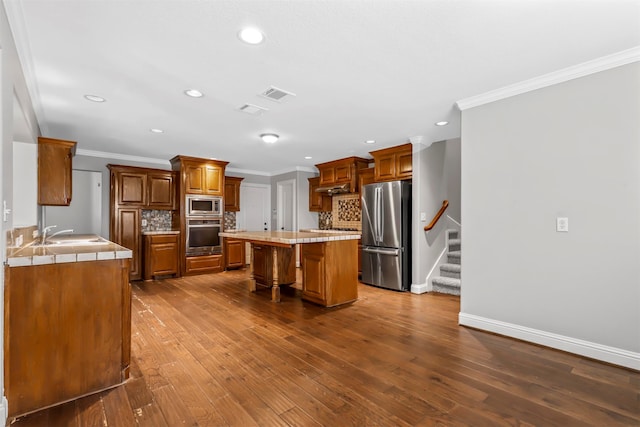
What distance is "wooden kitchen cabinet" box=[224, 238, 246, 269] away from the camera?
6.41 m

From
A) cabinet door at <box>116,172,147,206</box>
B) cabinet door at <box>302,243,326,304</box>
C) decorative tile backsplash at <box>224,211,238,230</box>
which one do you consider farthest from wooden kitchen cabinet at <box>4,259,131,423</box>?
decorative tile backsplash at <box>224,211,238,230</box>

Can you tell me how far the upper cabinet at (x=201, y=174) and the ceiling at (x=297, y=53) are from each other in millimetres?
1927

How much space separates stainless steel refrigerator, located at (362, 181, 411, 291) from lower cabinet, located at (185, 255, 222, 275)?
3005mm

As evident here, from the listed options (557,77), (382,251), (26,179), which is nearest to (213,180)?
(26,179)

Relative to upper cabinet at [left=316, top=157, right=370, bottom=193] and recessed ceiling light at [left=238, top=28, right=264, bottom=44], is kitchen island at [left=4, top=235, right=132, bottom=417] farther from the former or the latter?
upper cabinet at [left=316, top=157, right=370, bottom=193]

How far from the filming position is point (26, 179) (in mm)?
3455

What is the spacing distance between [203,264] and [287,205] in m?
2.49

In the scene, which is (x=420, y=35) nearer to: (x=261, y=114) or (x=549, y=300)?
(x=261, y=114)

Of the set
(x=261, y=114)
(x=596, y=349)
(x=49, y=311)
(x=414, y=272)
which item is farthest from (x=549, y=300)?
(x=49, y=311)

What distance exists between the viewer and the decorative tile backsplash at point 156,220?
19.7 ft

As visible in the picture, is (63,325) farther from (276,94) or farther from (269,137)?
(269,137)

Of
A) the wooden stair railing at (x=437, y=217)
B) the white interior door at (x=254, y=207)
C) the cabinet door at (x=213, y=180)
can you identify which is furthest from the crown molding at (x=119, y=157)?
the wooden stair railing at (x=437, y=217)

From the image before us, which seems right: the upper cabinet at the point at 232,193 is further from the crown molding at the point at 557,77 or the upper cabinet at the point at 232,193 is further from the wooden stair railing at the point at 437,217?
the crown molding at the point at 557,77

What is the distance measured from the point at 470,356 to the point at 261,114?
3.19 meters
